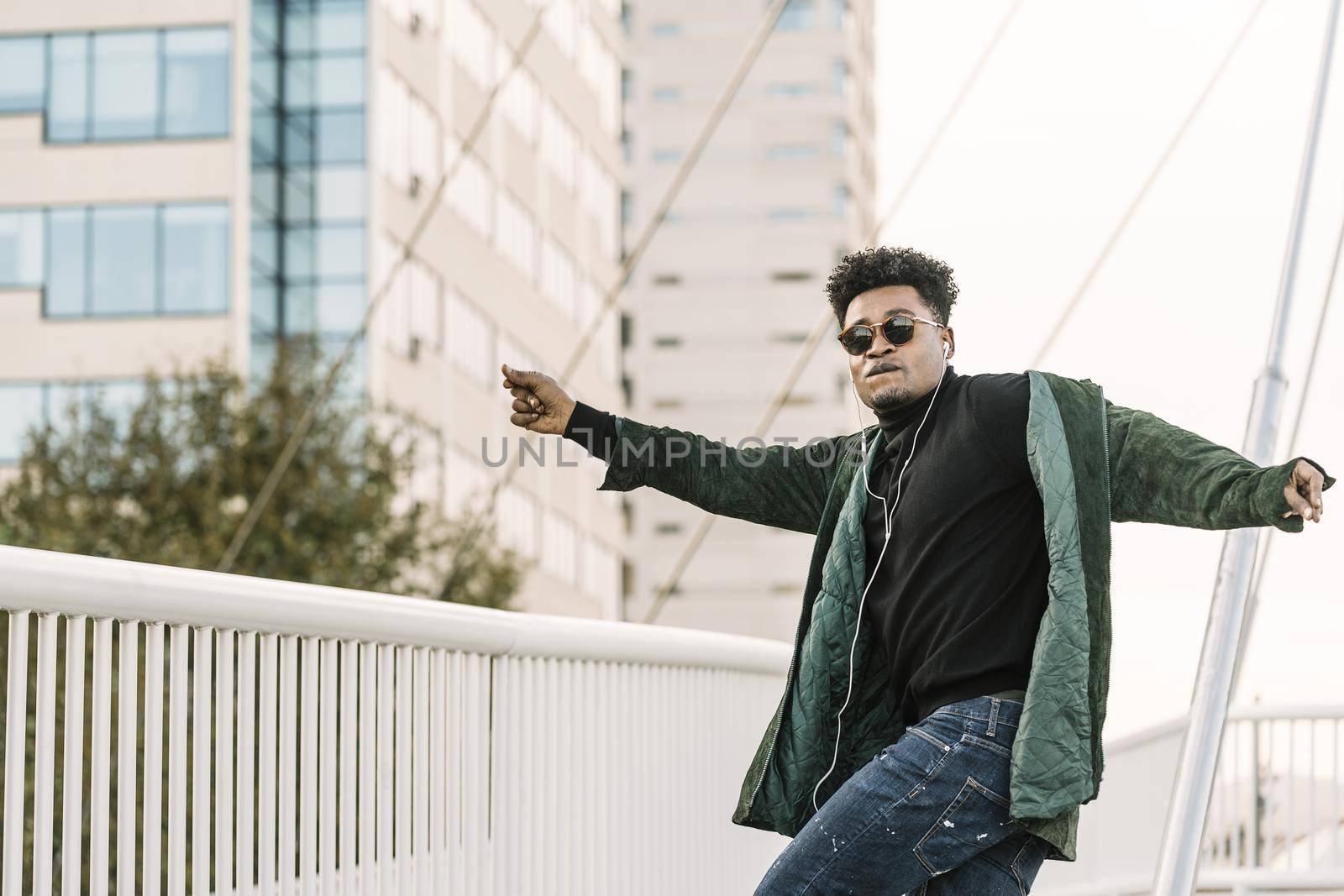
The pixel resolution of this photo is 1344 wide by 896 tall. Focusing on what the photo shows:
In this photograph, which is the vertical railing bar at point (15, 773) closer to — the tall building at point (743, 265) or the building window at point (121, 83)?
the building window at point (121, 83)

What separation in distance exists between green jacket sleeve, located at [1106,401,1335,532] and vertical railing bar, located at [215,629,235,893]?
1.36 m

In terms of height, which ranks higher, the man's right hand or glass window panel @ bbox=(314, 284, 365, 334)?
glass window panel @ bbox=(314, 284, 365, 334)

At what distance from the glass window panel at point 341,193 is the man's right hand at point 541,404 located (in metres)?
35.2

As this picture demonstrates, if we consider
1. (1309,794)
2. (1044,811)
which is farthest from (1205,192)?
(1044,811)

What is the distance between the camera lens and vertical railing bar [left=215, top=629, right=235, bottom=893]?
117 inches

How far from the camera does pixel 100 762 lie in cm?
276

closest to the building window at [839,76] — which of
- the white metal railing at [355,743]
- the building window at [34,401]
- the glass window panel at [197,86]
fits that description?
the glass window panel at [197,86]

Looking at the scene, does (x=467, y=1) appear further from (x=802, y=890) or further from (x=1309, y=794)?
(x=802, y=890)

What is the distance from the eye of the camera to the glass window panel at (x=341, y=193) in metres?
37.9

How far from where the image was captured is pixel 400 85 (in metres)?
39.9

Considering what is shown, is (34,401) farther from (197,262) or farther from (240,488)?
(240,488)

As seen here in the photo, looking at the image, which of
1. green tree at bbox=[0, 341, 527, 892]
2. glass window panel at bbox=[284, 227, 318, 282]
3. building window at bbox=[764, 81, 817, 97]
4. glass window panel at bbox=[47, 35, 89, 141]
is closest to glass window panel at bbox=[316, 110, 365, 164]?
glass window panel at bbox=[284, 227, 318, 282]

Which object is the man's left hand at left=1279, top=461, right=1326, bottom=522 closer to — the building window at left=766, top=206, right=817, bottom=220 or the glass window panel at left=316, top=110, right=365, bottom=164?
the glass window panel at left=316, top=110, right=365, bottom=164

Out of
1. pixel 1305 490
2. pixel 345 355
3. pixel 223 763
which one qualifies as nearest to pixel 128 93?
pixel 345 355
